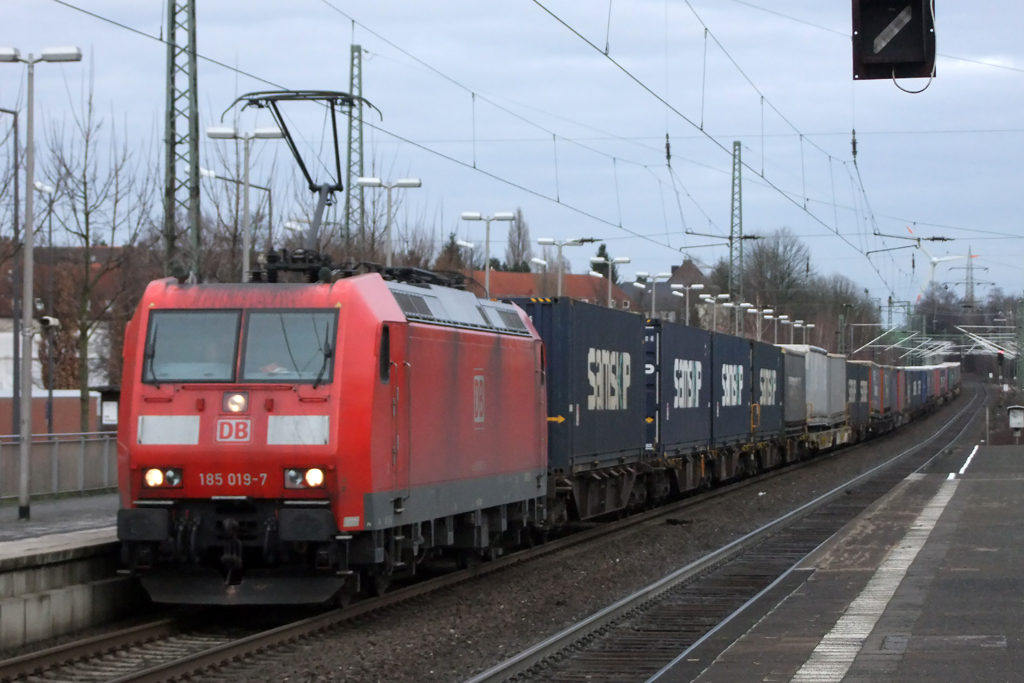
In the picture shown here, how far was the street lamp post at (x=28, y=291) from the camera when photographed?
15.2 meters

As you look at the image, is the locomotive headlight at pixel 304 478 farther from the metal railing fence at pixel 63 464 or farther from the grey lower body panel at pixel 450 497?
the metal railing fence at pixel 63 464

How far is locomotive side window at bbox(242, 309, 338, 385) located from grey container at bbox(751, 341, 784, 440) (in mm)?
21591

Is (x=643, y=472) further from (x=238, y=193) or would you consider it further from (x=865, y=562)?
(x=238, y=193)

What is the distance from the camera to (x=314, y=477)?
10.9 meters

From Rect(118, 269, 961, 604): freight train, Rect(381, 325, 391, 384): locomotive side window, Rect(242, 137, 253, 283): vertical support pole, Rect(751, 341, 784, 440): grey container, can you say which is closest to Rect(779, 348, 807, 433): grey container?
Rect(751, 341, 784, 440): grey container

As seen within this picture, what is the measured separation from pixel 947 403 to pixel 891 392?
54.8 m

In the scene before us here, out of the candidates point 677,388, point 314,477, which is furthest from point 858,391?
point 314,477

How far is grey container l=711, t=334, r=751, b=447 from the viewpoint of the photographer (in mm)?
27516

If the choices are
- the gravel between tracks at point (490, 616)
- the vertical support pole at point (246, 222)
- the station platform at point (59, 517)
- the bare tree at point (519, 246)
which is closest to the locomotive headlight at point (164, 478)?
the gravel between tracks at point (490, 616)

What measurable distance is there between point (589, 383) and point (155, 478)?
835 centimetres

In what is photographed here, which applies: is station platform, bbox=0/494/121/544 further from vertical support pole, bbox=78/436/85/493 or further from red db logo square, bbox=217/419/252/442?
red db logo square, bbox=217/419/252/442

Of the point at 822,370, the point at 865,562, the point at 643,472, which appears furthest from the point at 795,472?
the point at 865,562

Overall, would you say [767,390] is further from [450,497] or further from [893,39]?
[893,39]

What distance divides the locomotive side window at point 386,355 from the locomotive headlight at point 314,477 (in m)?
0.97
